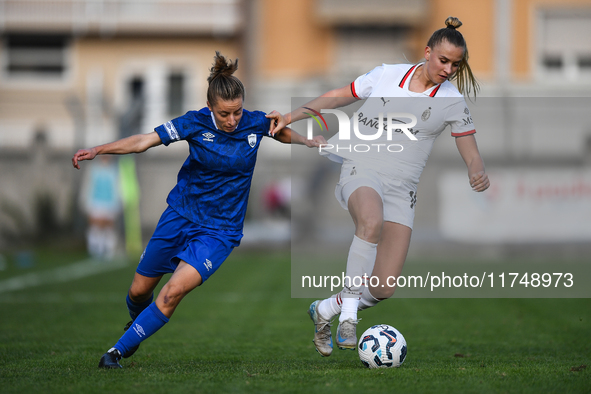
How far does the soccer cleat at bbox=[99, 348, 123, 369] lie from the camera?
438cm

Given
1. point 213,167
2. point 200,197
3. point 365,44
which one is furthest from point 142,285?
point 365,44

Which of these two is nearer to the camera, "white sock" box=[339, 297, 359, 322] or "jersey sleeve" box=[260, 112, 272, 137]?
"white sock" box=[339, 297, 359, 322]

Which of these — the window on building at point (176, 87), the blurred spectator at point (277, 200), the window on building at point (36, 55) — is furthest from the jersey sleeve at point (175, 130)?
the window on building at point (36, 55)

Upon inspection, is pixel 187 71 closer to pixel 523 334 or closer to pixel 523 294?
pixel 523 294

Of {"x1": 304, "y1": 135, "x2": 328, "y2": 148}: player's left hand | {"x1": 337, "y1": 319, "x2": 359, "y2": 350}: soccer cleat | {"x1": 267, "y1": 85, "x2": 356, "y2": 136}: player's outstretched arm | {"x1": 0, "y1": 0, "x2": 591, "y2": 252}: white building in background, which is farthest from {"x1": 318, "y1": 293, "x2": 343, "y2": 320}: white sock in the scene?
{"x1": 0, "y1": 0, "x2": 591, "y2": 252}: white building in background

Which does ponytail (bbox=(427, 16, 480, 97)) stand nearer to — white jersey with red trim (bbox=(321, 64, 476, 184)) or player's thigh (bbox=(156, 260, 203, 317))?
white jersey with red trim (bbox=(321, 64, 476, 184))

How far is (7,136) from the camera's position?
17656 millimetres

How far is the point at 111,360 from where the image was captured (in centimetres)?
439

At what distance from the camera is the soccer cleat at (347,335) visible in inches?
175

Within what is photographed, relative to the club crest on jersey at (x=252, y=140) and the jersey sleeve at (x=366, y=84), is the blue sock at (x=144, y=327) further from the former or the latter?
the jersey sleeve at (x=366, y=84)

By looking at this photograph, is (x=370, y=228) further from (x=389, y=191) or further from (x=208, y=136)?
(x=208, y=136)

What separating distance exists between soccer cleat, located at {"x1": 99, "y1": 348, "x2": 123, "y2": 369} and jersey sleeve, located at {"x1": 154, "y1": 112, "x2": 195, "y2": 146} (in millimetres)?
1327

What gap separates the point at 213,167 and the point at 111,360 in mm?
1338

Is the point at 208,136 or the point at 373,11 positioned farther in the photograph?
the point at 373,11
